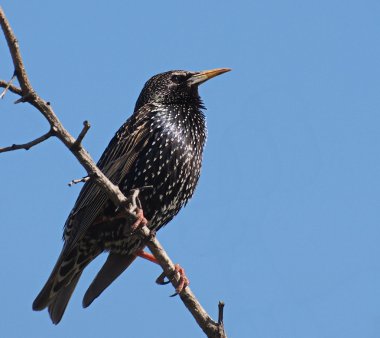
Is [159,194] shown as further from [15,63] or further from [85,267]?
[15,63]

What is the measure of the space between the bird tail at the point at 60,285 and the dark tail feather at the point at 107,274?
16 cm

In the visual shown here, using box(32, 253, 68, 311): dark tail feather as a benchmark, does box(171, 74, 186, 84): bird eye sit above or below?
above

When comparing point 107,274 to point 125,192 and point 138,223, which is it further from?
point 138,223

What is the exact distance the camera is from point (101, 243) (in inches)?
241

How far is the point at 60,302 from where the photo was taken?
6.13 metres

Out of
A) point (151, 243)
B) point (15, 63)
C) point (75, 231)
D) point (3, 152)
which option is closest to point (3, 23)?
point (15, 63)

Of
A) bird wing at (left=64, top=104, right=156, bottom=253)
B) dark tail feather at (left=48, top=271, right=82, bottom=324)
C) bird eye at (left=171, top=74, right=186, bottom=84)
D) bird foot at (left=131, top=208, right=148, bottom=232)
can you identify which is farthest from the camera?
bird eye at (left=171, top=74, right=186, bottom=84)

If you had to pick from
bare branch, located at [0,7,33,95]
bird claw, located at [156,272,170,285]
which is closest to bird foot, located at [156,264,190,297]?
bird claw, located at [156,272,170,285]

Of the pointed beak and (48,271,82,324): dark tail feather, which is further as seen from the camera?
the pointed beak

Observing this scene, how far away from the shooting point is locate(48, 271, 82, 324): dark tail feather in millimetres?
6078

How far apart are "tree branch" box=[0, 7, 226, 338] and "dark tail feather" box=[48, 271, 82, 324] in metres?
1.26

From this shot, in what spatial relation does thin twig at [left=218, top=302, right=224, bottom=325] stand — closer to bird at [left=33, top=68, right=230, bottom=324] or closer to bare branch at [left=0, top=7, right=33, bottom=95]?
bird at [left=33, top=68, right=230, bottom=324]

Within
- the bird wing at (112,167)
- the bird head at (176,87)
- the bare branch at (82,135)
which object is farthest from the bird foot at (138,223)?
the bird head at (176,87)

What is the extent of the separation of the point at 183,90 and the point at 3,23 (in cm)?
315
